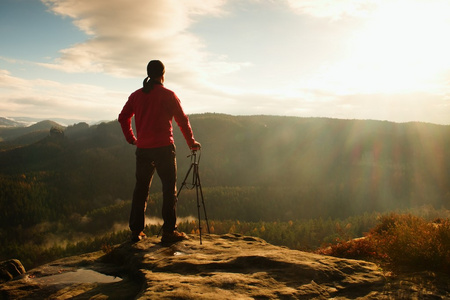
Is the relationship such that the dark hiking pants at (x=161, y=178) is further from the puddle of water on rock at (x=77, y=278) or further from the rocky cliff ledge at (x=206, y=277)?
the puddle of water on rock at (x=77, y=278)

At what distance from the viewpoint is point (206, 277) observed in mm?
5129

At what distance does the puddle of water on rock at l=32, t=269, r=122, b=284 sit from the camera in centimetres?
611

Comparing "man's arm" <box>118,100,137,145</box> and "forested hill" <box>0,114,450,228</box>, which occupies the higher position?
"man's arm" <box>118,100,137,145</box>

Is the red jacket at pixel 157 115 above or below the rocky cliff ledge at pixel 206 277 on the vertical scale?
above

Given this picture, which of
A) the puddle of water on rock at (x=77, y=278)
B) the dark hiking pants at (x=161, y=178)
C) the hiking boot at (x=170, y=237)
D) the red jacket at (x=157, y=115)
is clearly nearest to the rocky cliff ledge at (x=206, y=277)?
the puddle of water on rock at (x=77, y=278)

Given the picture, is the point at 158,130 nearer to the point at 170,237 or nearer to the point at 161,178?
the point at 161,178

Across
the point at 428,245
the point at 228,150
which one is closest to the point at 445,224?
the point at 428,245

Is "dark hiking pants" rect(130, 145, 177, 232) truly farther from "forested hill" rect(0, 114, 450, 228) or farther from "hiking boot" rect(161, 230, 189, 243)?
"forested hill" rect(0, 114, 450, 228)

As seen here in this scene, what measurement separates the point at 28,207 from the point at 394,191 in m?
107

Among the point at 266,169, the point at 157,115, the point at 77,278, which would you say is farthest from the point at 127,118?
the point at 266,169

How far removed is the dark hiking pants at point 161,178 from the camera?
23.6ft

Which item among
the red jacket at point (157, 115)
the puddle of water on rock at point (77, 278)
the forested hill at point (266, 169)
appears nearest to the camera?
the puddle of water on rock at point (77, 278)

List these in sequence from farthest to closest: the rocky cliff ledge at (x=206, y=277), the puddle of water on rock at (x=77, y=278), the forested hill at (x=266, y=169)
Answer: the forested hill at (x=266, y=169)
the puddle of water on rock at (x=77, y=278)
the rocky cliff ledge at (x=206, y=277)

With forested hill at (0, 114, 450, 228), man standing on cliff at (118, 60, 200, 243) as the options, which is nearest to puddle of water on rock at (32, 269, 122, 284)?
man standing on cliff at (118, 60, 200, 243)
